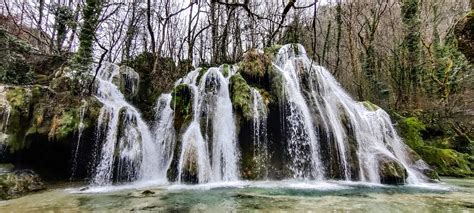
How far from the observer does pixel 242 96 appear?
10.5 meters

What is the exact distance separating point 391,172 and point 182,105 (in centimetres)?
682

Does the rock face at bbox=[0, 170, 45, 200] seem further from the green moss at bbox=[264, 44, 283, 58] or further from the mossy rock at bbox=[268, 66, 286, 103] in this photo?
the green moss at bbox=[264, 44, 283, 58]

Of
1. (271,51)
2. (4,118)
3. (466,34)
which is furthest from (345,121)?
Answer: (4,118)

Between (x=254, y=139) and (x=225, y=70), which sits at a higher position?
(x=225, y=70)

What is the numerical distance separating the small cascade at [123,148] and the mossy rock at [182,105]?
1.37m

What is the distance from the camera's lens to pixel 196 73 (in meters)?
13.1

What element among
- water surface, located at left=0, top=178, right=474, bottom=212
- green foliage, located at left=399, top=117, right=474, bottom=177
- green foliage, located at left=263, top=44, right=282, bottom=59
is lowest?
water surface, located at left=0, top=178, right=474, bottom=212

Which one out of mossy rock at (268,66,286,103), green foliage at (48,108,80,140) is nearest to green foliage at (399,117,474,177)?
mossy rock at (268,66,286,103)

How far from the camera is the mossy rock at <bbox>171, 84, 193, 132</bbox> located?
10.5 m

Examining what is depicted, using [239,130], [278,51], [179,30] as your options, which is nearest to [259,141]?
[239,130]

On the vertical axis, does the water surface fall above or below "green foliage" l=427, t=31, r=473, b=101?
below

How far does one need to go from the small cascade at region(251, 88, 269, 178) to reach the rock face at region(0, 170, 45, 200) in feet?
20.1

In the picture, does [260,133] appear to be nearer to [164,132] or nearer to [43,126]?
[164,132]

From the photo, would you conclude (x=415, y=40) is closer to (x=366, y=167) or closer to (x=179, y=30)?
(x=366, y=167)
